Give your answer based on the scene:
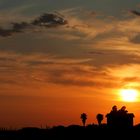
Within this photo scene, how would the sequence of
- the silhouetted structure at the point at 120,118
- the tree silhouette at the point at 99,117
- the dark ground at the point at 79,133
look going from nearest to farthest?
the dark ground at the point at 79,133
the silhouetted structure at the point at 120,118
the tree silhouette at the point at 99,117

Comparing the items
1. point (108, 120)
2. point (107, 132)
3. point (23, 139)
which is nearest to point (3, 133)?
point (23, 139)

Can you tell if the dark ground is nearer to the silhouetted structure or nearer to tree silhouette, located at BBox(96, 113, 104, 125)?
the silhouetted structure

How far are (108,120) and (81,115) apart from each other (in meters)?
10.7

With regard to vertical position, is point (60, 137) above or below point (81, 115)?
below

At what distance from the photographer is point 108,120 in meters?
101

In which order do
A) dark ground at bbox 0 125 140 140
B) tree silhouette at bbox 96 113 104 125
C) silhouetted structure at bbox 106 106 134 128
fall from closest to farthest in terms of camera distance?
dark ground at bbox 0 125 140 140 < silhouetted structure at bbox 106 106 134 128 < tree silhouette at bbox 96 113 104 125

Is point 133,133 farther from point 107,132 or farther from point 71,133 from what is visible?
point 71,133

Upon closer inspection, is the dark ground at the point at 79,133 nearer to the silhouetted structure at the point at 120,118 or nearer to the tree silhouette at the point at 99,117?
the silhouetted structure at the point at 120,118

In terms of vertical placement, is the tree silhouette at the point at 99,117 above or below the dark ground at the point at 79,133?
above

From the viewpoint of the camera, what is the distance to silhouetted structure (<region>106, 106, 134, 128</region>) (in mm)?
98731

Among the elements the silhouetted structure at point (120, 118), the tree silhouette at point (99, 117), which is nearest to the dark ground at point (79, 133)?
the silhouetted structure at point (120, 118)

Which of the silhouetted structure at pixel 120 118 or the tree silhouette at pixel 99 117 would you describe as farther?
the tree silhouette at pixel 99 117

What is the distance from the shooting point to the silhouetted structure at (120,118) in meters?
98.7

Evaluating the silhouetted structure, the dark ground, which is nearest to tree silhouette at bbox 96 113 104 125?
the silhouetted structure
